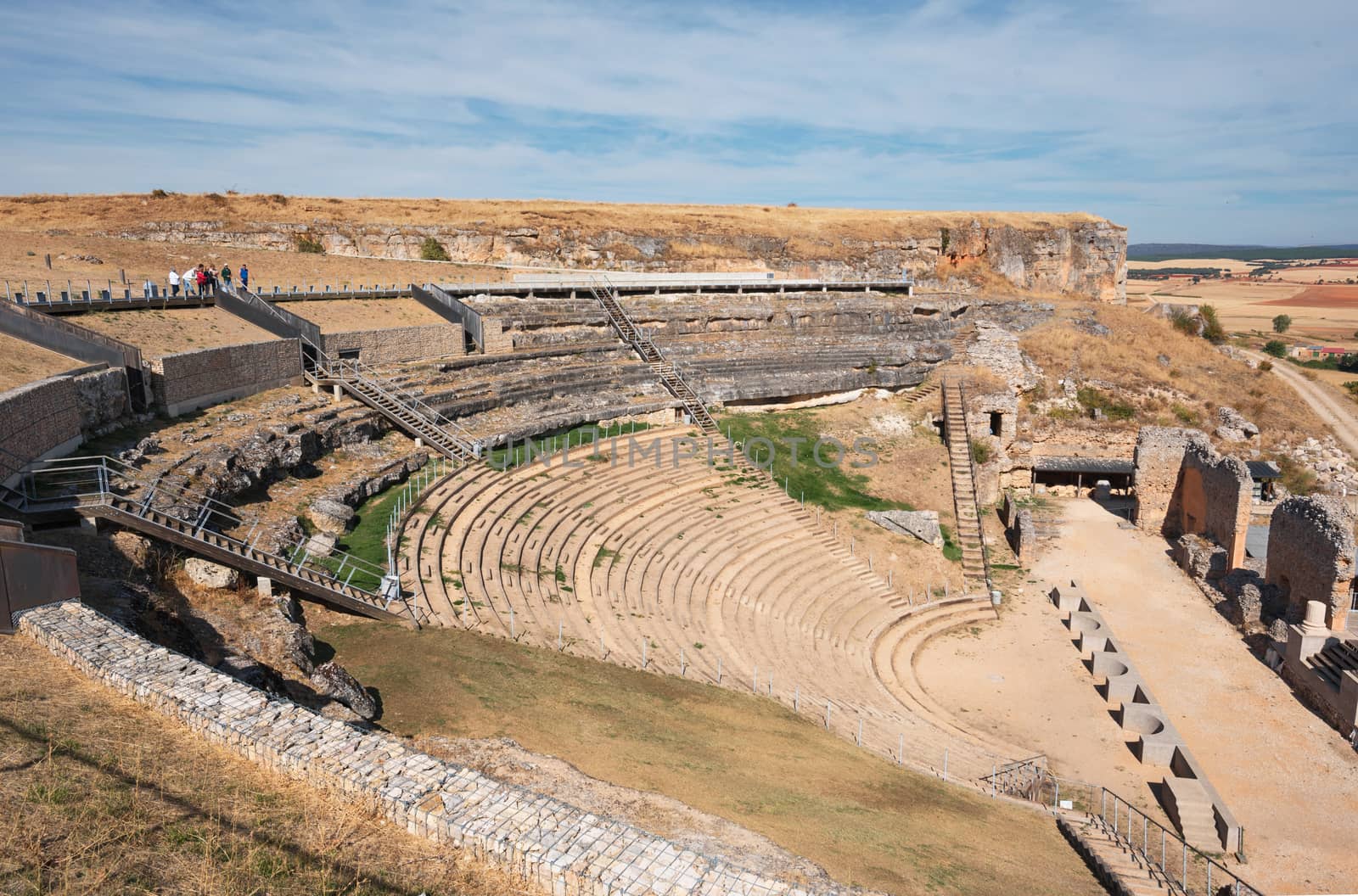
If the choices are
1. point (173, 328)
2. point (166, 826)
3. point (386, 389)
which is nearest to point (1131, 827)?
point (166, 826)

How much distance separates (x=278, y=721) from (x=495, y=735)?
259cm

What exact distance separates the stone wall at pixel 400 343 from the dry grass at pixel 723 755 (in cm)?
1194

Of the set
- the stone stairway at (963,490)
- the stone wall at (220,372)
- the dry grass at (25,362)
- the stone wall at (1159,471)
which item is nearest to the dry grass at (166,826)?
the dry grass at (25,362)

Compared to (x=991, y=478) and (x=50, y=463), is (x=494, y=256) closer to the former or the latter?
(x=991, y=478)

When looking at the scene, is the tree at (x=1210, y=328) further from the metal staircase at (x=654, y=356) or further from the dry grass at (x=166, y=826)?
the dry grass at (x=166, y=826)

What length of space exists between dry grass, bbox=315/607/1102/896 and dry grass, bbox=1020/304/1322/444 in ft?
82.4

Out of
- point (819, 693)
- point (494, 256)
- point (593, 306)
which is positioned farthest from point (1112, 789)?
point (494, 256)

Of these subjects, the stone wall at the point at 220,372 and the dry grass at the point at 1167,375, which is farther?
the dry grass at the point at 1167,375

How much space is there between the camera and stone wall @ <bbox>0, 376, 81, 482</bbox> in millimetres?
12680

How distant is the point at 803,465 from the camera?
27.0 metres

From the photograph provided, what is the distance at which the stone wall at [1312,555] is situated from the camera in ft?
60.7

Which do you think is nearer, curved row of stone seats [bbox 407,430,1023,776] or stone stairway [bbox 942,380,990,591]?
curved row of stone seats [bbox 407,430,1023,776]

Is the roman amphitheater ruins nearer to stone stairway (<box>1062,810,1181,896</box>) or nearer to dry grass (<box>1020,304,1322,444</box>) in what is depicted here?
stone stairway (<box>1062,810,1181,896</box>)

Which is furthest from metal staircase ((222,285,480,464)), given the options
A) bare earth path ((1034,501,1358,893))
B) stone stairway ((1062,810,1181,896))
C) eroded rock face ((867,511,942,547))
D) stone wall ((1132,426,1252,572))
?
stone wall ((1132,426,1252,572))
